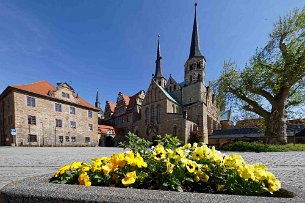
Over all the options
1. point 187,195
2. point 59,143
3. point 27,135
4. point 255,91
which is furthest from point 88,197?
point 59,143

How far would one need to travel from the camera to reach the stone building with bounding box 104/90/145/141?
1918 inches

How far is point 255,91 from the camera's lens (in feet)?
59.1

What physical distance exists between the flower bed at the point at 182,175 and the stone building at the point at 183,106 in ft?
109

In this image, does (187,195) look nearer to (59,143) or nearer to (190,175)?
(190,175)

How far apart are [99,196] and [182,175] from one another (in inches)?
37.7

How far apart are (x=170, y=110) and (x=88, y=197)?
3914 centimetres

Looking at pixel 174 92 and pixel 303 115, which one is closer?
pixel 303 115

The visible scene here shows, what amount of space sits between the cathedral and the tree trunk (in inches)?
705

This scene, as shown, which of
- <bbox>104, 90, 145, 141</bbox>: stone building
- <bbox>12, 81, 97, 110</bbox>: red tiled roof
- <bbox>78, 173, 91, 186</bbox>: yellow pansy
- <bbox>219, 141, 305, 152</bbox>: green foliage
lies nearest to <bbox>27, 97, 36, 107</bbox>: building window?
<bbox>12, 81, 97, 110</bbox>: red tiled roof

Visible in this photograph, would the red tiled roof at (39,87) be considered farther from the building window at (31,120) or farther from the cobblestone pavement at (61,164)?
the cobblestone pavement at (61,164)

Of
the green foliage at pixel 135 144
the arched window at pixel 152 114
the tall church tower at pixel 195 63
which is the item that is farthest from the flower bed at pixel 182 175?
the tall church tower at pixel 195 63

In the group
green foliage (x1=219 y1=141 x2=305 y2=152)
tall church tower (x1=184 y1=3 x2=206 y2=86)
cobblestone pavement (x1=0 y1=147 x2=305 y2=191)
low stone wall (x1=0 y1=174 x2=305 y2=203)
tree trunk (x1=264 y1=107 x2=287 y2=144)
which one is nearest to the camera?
low stone wall (x1=0 y1=174 x2=305 y2=203)

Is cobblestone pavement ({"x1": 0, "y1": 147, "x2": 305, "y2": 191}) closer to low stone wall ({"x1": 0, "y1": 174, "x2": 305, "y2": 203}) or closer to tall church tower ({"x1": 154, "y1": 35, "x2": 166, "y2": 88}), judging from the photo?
low stone wall ({"x1": 0, "y1": 174, "x2": 305, "y2": 203})

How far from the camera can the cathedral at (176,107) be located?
37781 millimetres
